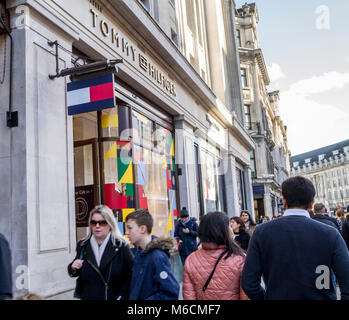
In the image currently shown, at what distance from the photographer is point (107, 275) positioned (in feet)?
11.7

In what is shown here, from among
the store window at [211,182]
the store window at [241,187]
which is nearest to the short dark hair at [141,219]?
the store window at [211,182]

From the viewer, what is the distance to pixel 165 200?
493 inches

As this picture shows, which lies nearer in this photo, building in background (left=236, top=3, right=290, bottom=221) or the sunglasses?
the sunglasses

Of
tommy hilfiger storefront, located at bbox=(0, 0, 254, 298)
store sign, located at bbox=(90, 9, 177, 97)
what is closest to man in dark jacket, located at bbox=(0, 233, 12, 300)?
tommy hilfiger storefront, located at bbox=(0, 0, 254, 298)

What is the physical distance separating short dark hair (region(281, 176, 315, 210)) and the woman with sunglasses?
1.61 metres

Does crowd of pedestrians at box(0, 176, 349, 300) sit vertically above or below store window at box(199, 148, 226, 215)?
below

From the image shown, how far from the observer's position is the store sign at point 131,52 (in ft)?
28.7

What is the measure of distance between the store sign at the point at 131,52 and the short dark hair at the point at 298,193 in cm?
681

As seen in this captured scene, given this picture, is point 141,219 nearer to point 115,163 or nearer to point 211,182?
point 115,163

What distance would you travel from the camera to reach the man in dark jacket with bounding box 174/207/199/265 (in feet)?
31.8

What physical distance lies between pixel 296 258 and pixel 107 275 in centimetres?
173

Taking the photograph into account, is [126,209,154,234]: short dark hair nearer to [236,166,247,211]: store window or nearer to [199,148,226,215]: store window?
[199,148,226,215]: store window

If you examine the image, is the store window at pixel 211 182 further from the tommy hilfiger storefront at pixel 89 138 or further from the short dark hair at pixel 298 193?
the short dark hair at pixel 298 193

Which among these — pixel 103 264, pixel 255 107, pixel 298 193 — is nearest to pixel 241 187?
pixel 255 107
